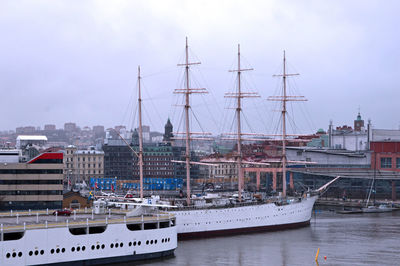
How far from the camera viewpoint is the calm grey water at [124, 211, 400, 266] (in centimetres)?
5056

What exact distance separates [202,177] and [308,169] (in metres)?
65.0

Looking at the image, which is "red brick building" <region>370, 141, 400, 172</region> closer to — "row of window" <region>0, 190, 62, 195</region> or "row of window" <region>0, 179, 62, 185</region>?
"row of window" <region>0, 190, 62, 195</region>

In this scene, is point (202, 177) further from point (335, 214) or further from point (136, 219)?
point (136, 219)

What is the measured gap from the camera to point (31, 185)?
73562 millimetres

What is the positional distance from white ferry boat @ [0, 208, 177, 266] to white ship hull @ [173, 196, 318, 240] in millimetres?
10441

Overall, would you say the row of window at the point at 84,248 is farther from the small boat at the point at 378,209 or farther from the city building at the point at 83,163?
the city building at the point at 83,163

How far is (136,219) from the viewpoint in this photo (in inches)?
1938

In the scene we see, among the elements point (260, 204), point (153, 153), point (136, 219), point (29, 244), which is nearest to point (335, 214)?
point (260, 204)

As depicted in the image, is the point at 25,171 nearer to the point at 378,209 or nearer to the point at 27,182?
the point at 27,182

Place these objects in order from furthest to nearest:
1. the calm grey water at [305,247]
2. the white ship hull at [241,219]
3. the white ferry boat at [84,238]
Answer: the white ship hull at [241,219], the calm grey water at [305,247], the white ferry boat at [84,238]

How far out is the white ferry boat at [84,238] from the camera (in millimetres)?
42562

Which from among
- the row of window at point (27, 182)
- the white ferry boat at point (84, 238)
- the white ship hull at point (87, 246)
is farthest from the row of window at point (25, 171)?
the white ship hull at point (87, 246)

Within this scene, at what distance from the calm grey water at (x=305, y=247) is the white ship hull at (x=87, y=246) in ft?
4.25

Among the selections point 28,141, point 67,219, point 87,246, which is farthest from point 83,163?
point 87,246
